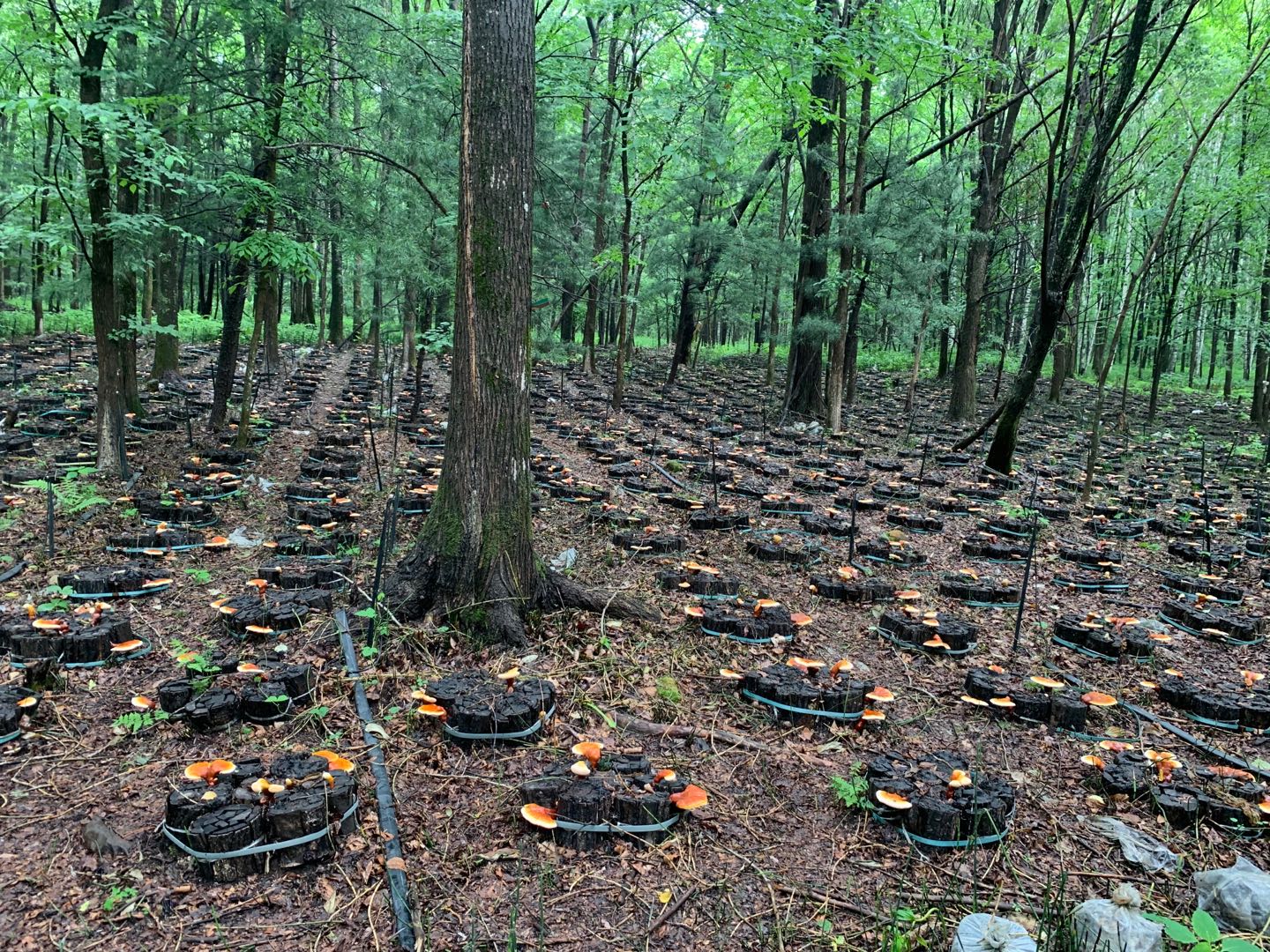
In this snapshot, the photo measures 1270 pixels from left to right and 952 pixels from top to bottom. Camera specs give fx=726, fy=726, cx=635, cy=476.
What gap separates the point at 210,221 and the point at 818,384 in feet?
33.3

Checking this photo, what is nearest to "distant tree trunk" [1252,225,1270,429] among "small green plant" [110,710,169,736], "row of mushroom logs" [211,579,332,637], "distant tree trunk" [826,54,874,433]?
"distant tree trunk" [826,54,874,433]

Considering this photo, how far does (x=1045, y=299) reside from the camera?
29.7 ft

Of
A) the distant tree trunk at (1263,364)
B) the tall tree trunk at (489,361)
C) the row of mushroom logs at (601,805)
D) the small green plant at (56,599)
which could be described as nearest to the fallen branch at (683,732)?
the row of mushroom logs at (601,805)

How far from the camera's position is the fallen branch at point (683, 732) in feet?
12.2

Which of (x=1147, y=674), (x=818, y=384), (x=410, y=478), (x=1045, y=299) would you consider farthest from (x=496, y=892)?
(x=818, y=384)

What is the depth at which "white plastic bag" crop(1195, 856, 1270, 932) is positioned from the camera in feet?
8.29

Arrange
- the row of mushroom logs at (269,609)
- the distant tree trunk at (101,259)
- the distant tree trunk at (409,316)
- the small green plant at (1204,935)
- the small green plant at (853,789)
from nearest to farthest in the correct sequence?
1. the small green plant at (1204,935)
2. the small green plant at (853,789)
3. the row of mushroom logs at (269,609)
4. the distant tree trunk at (101,259)
5. the distant tree trunk at (409,316)

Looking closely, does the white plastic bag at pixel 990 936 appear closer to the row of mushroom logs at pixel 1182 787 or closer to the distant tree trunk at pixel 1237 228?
the row of mushroom logs at pixel 1182 787

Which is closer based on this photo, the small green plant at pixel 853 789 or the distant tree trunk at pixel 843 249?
the small green plant at pixel 853 789

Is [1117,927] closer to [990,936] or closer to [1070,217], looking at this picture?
[990,936]

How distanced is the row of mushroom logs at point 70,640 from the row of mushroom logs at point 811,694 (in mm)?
3500

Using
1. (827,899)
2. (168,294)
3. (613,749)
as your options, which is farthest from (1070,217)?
(168,294)

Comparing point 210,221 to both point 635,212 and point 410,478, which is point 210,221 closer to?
point 410,478

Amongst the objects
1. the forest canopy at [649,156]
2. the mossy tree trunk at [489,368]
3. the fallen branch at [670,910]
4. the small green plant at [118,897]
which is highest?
the forest canopy at [649,156]
